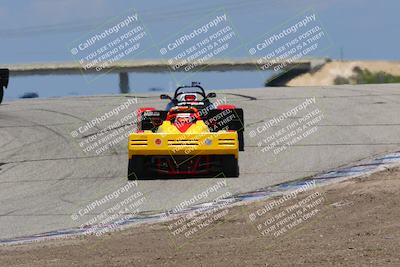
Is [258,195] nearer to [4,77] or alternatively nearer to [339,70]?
[4,77]

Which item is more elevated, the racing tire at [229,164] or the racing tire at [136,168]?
the racing tire at [136,168]

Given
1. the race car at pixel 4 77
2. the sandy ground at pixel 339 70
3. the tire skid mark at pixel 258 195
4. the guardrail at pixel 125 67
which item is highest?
the race car at pixel 4 77

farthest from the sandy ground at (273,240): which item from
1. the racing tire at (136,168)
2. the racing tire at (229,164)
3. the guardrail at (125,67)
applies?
the guardrail at (125,67)

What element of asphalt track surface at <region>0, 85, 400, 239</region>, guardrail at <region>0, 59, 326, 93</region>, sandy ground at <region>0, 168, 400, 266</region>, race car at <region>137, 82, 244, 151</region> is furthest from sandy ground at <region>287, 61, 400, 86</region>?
sandy ground at <region>0, 168, 400, 266</region>

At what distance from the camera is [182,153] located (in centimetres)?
1636

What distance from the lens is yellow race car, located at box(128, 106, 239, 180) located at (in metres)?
16.3

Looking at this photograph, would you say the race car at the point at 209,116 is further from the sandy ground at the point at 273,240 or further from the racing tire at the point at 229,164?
the sandy ground at the point at 273,240

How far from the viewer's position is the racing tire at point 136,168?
54.2ft

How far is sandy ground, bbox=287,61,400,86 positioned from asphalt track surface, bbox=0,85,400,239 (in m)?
29.1

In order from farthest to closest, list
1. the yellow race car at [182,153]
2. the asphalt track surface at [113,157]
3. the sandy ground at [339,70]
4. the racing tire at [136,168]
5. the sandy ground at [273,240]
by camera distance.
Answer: the sandy ground at [339,70] < the racing tire at [136,168] < the yellow race car at [182,153] < the asphalt track surface at [113,157] < the sandy ground at [273,240]

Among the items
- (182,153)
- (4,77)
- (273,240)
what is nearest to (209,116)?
(182,153)

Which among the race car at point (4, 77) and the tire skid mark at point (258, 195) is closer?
the tire skid mark at point (258, 195)

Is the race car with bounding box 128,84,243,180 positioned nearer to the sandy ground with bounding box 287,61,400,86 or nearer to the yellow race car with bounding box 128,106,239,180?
the yellow race car with bounding box 128,106,239,180

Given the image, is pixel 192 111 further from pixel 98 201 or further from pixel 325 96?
pixel 325 96
